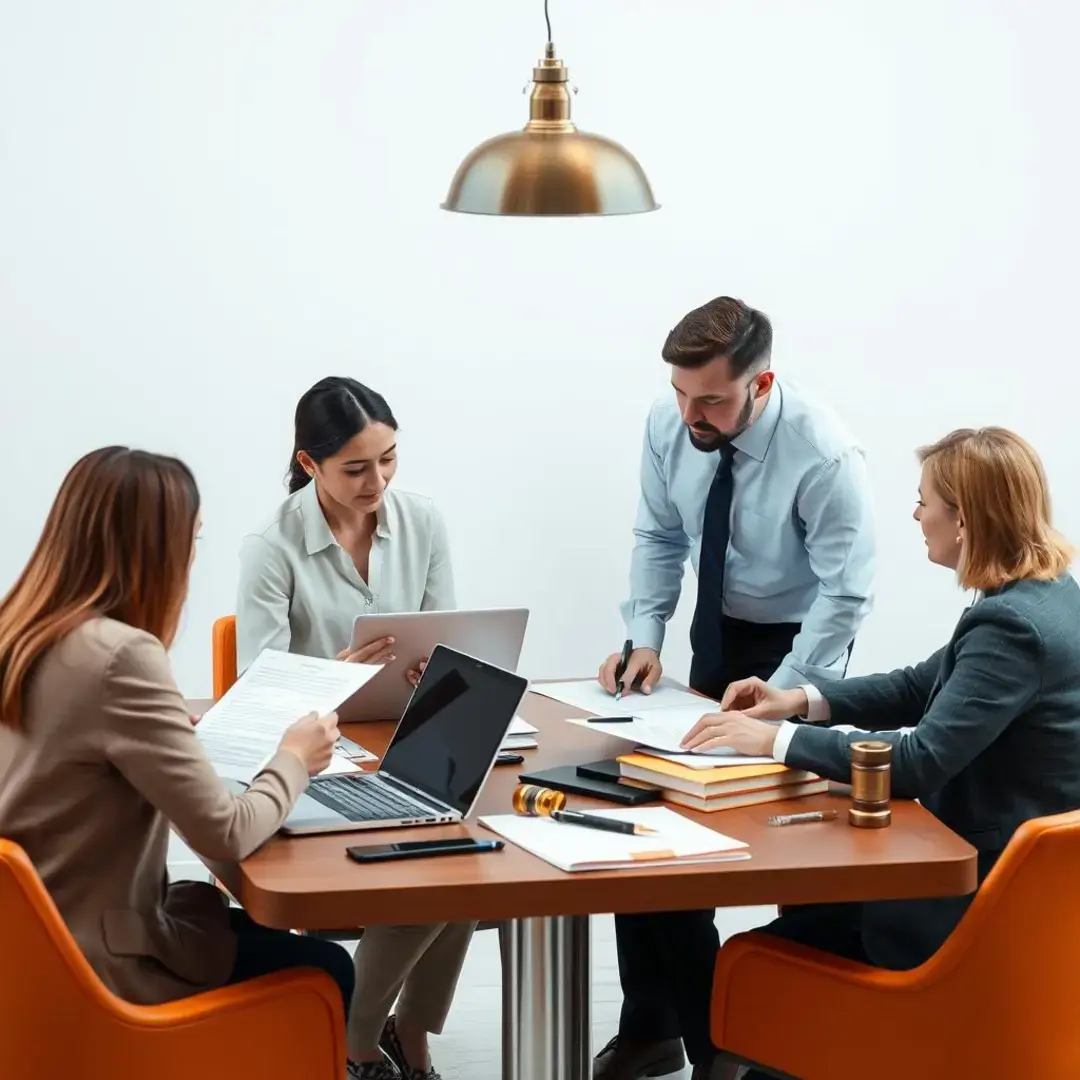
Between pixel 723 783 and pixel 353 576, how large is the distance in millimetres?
1108

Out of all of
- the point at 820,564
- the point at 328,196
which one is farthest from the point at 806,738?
the point at 328,196

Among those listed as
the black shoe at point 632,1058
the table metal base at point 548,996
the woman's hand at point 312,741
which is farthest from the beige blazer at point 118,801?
the black shoe at point 632,1058

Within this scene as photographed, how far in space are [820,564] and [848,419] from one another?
1208 mm

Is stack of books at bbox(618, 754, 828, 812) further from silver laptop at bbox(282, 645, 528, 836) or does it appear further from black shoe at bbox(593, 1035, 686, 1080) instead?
black shoe at bbox(593, 1035, 686, 1080)

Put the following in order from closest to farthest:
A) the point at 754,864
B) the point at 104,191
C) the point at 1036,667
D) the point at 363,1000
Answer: the point at 754,864, the point at 1036,667, the point at 363,1000, the point at 104,191

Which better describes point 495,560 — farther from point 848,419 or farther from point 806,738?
point 806,738

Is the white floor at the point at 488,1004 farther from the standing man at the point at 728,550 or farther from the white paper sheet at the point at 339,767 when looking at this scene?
the white paper sheet at the point at 339,767

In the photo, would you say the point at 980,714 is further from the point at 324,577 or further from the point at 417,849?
the point at 324,577

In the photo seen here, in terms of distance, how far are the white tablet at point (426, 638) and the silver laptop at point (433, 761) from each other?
26 cm

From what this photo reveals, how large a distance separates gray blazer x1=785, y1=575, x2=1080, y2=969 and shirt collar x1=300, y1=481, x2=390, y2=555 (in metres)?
1.16

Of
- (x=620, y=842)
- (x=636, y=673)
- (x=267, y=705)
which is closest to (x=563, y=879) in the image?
(x=620, y=842)

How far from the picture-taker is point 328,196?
433 cm

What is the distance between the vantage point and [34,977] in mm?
2186

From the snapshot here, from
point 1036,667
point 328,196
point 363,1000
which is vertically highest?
point 328,196
